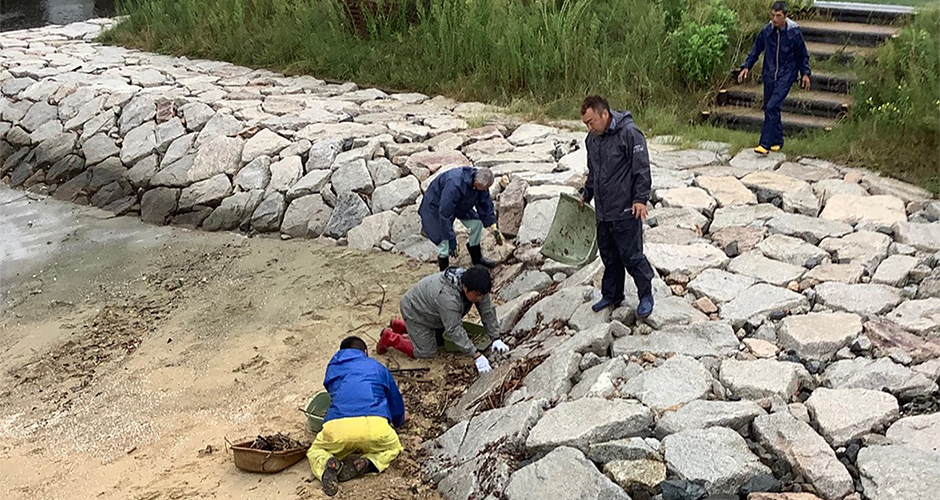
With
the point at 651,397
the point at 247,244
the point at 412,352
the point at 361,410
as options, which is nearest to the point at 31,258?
the point at 247,244

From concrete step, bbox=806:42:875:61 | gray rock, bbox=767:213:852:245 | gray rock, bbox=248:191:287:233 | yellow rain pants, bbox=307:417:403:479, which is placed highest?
concrete step, bbox=806:42:875:61

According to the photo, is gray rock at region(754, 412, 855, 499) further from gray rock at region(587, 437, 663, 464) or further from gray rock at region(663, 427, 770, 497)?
gray rock at region(587, 437, 663, 464)

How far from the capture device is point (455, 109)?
1059 cm

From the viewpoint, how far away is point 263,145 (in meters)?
10.0

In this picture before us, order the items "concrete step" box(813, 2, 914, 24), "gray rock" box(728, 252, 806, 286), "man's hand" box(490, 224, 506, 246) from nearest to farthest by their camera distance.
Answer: "gray rock" box(728, 252, 806, 286), "man's hand" box(490, 224, 506, 246), "concrete step" box(813, 2, 914, 24)

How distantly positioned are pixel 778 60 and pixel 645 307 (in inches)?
151

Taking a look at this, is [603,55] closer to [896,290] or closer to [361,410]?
[896,290]

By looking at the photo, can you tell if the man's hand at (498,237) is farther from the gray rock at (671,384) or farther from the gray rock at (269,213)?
the gray rock at (671,384)

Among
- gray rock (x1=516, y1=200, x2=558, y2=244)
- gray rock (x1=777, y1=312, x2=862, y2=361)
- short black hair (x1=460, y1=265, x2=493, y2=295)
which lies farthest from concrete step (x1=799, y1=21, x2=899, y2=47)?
short black hair (x1=460, y1=265, x2=493, y2=295)

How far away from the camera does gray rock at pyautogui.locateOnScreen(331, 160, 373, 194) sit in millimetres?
8992

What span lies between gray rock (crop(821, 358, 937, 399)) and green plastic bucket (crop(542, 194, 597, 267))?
2055mm

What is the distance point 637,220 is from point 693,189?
2.64 meters

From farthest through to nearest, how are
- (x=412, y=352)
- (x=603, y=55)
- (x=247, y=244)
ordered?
(x=603, y=55), (x=247, y=244), (x=412, y=352)

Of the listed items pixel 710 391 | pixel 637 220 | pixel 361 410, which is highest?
pixel 637 220
